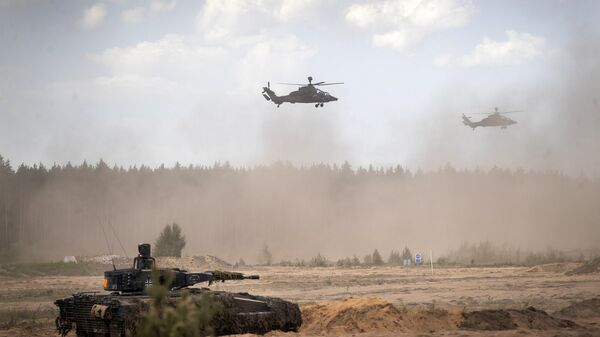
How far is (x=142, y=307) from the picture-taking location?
20328 mm

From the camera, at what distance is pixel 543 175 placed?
111500mm

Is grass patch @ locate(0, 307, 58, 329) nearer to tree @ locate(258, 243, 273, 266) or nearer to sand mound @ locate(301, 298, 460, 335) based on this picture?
sand mound @ locate(301, 298, 460, 335)

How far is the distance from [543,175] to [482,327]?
A: 9141cm

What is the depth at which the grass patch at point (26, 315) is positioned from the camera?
30677mm

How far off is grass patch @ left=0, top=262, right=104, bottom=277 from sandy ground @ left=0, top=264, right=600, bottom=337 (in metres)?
2.98

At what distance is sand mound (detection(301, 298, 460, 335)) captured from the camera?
2484cm

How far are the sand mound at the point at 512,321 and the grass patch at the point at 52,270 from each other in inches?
1752

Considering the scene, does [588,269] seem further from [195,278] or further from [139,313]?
[139,313]

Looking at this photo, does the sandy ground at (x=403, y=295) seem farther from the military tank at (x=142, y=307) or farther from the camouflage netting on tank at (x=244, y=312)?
the military tank at (x=142, y=307)

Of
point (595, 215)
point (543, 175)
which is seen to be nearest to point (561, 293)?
point (595, 215)

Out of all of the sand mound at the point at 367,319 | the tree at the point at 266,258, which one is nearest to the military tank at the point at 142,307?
the sand mound at the point at 367,319

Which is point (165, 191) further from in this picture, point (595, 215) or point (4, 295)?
point (4, 295)

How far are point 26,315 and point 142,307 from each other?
14.8 meters

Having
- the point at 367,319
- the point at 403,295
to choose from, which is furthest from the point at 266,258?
the point at 367,319
